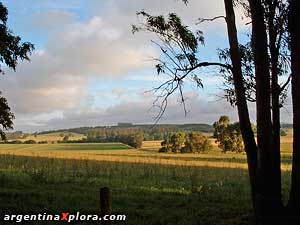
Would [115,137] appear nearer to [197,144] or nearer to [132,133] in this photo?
[132,133]

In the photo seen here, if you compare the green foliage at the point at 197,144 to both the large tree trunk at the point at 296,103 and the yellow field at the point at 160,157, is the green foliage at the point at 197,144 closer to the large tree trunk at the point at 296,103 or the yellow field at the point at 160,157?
the yellow field at the point at 160,157

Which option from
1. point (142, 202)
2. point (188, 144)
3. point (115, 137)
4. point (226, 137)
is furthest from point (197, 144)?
point (142, 202)

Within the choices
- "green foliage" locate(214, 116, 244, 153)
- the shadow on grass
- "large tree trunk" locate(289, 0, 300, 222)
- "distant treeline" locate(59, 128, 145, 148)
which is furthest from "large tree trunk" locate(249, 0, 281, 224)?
"distant treeline" locate(59, 128, 145, 148)

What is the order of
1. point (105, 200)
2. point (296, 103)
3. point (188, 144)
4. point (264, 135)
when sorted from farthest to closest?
point (188, 144), point (264, 135), point (296, 103), point (105, 200)

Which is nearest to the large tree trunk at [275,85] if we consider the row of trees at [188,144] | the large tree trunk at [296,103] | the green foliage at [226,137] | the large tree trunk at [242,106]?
the large tree trunk at [296,103]

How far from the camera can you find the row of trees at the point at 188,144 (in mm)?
84688

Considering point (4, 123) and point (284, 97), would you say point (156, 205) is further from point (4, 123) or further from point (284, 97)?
point (4, 123)

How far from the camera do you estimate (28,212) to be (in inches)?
508

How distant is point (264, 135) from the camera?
1127 cm

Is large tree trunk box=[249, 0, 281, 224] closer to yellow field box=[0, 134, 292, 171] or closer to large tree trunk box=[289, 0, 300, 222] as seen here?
large tree trunk box=[289, 0, 300, 222]

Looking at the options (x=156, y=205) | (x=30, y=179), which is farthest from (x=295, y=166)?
(x=30, y=179)

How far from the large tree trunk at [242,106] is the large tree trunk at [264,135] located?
48 centimetres

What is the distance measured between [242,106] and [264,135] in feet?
4.18

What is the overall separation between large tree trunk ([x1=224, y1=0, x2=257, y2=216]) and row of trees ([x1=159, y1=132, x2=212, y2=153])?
237ft
